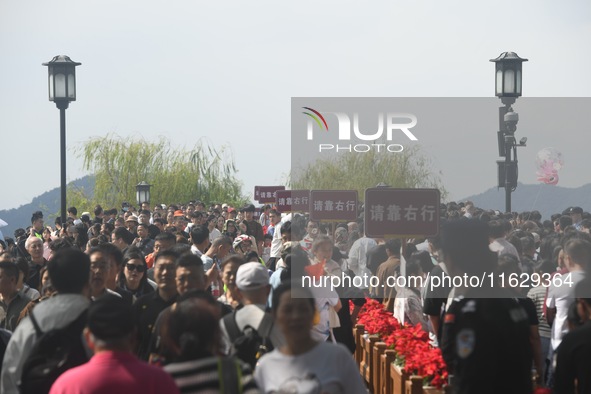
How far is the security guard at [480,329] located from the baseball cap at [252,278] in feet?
5.31

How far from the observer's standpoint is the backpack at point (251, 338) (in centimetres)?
751

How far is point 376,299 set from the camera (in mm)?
15438

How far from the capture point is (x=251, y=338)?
7590mm

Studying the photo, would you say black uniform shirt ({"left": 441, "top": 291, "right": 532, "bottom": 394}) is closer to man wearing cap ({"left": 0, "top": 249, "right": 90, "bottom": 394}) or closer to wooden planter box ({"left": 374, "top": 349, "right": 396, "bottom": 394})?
man wearing cap ({"left": 0, "top": 249, "right": 90, "bottom": 394})

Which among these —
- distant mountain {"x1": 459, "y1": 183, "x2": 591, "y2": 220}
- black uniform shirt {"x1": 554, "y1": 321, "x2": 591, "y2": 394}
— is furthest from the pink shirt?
distant mountain {"x1": 459, "y1": 183, "x2": 591, "y2": 220}

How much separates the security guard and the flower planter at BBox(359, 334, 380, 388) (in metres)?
6.34

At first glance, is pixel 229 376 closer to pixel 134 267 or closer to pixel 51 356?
pixel 51 356

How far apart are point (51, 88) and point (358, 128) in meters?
7.50

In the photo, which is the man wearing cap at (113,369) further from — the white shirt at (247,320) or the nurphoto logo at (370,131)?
the nurphoto logo at (370,131)

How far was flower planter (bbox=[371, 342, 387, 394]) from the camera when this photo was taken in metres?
12.5

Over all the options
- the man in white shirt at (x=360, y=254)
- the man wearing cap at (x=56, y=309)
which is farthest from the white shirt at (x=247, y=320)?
the man in white shirt at (x=360, y=254)

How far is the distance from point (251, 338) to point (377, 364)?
211 inches

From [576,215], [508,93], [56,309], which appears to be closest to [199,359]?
[56,309]

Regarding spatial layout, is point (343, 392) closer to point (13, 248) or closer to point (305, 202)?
point (13, 248)
